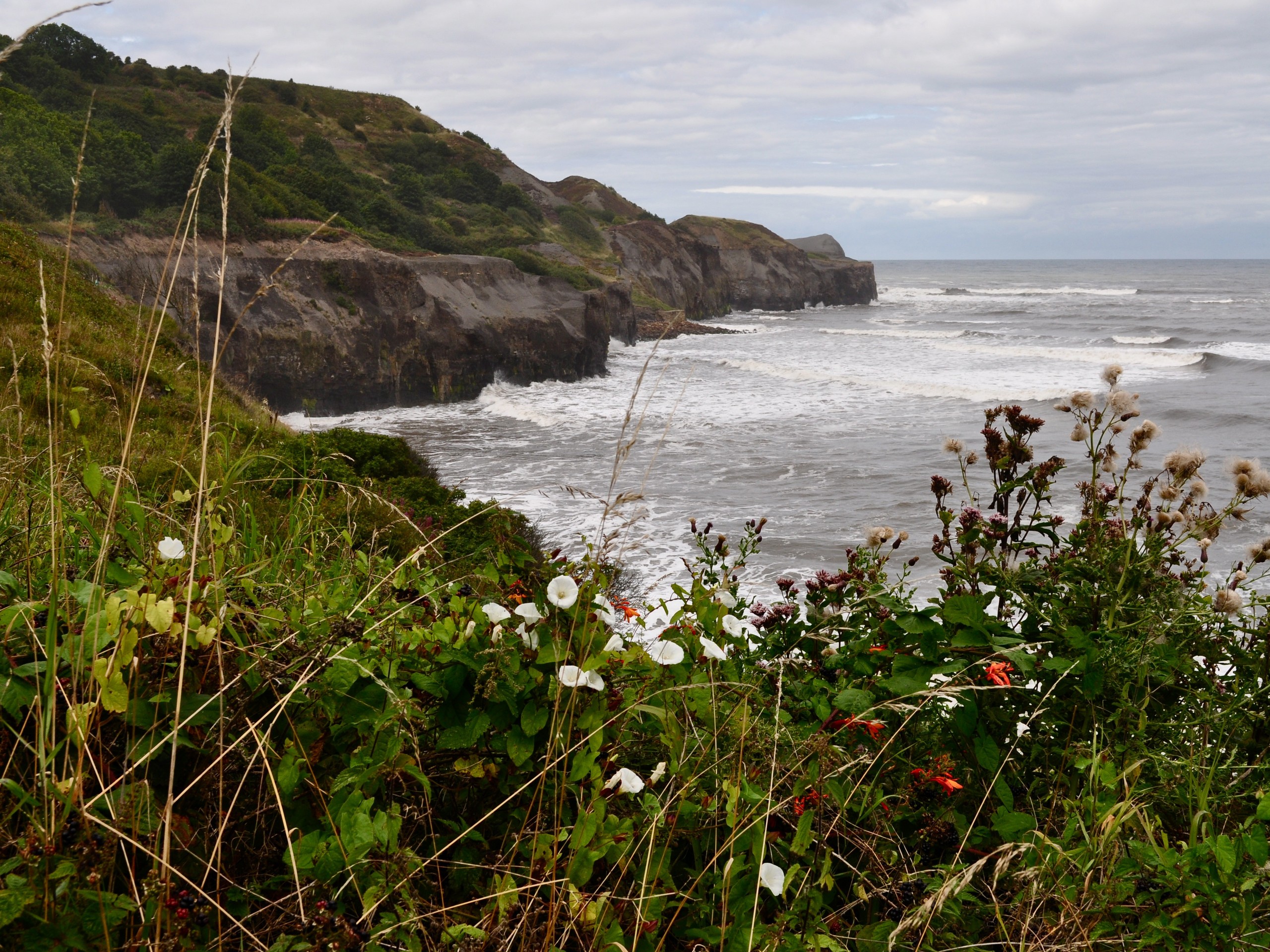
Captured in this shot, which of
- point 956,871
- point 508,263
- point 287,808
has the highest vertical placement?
point 508,263

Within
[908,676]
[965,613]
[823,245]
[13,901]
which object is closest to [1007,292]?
[823,245]

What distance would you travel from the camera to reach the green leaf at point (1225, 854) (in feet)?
5.74

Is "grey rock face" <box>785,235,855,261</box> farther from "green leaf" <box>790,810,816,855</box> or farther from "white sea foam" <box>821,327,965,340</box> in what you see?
"green leaf" <box>790,810,816,855</box>

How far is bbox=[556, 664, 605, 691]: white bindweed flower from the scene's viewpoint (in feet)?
5.69

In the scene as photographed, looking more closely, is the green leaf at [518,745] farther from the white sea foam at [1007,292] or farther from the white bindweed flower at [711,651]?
the white sea foam at [1007,292]

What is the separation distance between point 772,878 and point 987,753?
856 mm

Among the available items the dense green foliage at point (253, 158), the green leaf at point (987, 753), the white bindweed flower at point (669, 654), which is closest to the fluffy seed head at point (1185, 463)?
the green leaf at point (987, 753)

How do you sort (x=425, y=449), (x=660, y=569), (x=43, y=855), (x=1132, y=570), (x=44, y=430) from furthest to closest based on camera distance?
(x=425, y=449)
(x=660, y=569)
(x=44, y=430)
(x=1132, y=570)
(x=43, y=855)

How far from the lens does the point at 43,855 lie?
4.75ft

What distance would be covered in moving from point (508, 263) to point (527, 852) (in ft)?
107

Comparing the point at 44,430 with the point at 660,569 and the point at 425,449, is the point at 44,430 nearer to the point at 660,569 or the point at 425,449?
the point at 660,569

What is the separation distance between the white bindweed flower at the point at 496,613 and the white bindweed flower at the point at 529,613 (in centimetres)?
4

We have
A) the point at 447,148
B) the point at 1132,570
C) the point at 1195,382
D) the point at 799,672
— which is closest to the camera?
the point at 1132,570

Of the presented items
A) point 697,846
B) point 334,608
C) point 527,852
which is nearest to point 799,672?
point 697,846
